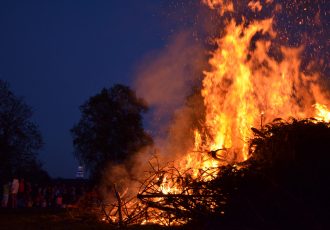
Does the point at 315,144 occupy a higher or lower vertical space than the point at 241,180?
higher

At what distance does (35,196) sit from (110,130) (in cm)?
1550

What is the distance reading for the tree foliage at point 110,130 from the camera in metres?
33.4

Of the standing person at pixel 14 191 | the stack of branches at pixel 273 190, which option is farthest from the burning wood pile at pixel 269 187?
the standing person at pixel 14 191

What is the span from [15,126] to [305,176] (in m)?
21.8

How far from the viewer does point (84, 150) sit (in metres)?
34.8

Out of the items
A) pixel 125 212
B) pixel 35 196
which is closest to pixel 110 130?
pixel 35 196

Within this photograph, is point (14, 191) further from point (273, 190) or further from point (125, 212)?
point (273, 190)

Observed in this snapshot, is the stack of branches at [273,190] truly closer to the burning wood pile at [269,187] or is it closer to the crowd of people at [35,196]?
the burning wood pile at [269,187]

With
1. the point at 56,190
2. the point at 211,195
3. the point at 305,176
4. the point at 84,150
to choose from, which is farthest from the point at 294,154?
the point at 84,150

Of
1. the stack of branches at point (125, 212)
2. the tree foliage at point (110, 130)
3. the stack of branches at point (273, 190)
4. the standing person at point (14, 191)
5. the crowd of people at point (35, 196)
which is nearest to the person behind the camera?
the stack of branches at point (273, 190)

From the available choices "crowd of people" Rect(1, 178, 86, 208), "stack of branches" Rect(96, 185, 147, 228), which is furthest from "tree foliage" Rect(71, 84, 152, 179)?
"stack of branches" Rect(96, 185, 147, 228)

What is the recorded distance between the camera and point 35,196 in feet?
63.2

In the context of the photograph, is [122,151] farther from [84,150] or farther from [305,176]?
[305,176]

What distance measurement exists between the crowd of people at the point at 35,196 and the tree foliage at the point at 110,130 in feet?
40.7
